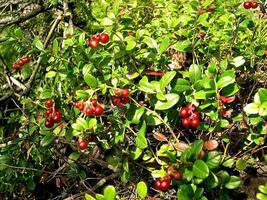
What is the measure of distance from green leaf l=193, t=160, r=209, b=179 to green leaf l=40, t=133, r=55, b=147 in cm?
83

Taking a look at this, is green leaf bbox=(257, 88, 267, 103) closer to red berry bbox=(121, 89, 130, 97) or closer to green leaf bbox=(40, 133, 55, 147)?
red berry bbox=(121, 89, 130, 97)

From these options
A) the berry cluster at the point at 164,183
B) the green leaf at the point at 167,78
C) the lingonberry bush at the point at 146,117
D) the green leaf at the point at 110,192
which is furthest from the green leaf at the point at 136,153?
the green leaf at the point at 110,192

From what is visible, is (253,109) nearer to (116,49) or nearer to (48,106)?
(116,49)

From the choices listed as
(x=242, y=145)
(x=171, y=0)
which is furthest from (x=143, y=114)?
(x=171, y=0)

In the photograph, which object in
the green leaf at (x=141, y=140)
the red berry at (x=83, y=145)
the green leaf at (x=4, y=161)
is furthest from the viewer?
the green leaf at (x=4, y=161)

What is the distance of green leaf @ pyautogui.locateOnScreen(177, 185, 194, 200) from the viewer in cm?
169

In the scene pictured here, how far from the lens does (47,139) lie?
2197 mm

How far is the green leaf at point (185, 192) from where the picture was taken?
1.69m

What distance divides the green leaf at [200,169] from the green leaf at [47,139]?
0.83 metres

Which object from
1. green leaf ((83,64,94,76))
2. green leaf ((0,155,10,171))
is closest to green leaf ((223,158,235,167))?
green leaf ((83,64,94,76))

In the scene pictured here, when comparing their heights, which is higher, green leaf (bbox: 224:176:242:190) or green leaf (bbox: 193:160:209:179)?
green leaf (bbox: 193:160:209:179)

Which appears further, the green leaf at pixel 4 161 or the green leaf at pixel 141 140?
the green leaf at pixel 4 161

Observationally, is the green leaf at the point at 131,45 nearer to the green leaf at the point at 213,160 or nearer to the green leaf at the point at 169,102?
the green leaf at the point at 169,102

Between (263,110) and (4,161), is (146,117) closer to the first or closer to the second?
(263,110)
